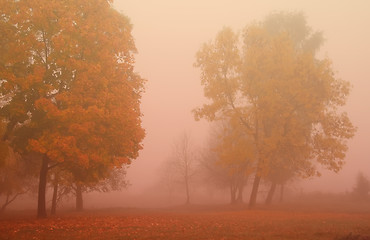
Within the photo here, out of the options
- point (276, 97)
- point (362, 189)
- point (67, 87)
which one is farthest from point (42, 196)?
point (362, 189)

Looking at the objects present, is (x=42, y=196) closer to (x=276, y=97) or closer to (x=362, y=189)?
(x=276, y=97)

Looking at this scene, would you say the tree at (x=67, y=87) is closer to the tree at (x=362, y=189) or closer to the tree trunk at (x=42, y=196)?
the tree trunk at (x=42, y=196)

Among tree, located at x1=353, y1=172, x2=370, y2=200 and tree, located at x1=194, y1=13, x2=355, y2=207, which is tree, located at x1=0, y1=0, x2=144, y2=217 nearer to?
tree, located at x1=194, y1=13, x2=355, y2=207

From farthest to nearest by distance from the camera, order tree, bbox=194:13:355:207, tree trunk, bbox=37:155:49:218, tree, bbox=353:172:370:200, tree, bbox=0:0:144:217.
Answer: tree, bbox=353:172:370:200, tree, bbox=194:13:355:207, tree trunk, bbox=37:155:49:218, tree, bbox=0:0:144:217

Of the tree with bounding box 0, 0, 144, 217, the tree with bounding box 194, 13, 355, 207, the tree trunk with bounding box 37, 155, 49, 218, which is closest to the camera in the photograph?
the tree with bounding box 0, 0, 144, 217

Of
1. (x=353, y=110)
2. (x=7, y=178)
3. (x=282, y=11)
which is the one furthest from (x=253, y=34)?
(x=353, y=110)

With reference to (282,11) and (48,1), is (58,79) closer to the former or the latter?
(48,1)

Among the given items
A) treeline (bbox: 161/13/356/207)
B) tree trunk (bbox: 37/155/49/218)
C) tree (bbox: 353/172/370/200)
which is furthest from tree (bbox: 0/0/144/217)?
tree (bbox: 353/172/370/200)

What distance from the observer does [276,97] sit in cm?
2478

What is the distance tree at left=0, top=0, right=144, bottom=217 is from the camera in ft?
52.5

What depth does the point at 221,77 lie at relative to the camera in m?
27.0

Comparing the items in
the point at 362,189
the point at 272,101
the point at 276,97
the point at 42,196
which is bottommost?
the point at 362,189

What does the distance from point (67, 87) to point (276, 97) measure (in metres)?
15.9

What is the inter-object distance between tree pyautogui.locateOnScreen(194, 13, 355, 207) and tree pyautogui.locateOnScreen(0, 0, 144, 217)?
10475mm
